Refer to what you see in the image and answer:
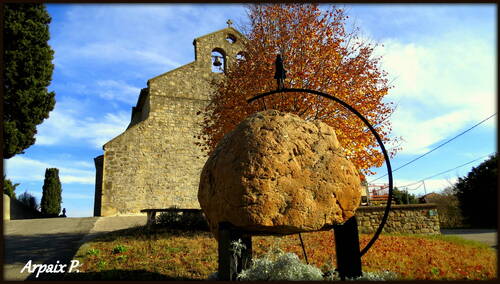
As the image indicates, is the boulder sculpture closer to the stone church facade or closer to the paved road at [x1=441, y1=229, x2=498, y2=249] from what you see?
the paved road at [x1=441, y1=229, x2=498, y2=249]

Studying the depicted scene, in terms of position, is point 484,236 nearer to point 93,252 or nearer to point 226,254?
point 226,254

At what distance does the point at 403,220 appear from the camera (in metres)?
12.2

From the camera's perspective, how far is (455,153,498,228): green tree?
1648cm

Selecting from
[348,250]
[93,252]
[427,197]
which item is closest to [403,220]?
[348,250]

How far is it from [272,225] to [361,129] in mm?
7435

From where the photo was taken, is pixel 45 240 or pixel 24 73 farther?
pixel 24 73

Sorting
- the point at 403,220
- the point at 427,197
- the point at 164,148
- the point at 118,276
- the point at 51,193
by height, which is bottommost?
the point at 118,276

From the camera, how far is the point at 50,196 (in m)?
23.7

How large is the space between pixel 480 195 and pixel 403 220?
8160 millimetres

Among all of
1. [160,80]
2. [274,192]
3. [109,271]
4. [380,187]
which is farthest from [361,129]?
[160,80]

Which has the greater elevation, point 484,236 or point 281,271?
point 281,271

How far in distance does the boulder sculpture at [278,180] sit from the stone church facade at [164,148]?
11.7m

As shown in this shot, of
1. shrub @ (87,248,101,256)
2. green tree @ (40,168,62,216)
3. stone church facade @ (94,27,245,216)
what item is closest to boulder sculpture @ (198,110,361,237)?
shrub @ (87,248,101,256)

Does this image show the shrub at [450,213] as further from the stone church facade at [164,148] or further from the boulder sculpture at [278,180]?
the boulder sculpture at [278,180]
